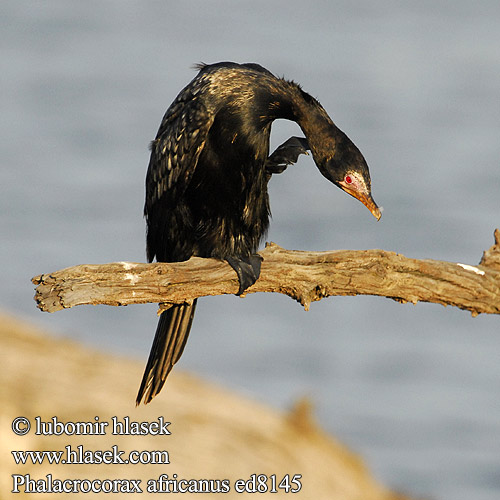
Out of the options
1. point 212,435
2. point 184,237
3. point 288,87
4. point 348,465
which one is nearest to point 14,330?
point 212,435

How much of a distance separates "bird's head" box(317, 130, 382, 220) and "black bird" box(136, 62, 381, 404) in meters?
0.01

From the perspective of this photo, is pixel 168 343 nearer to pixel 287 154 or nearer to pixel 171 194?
pixel 171 194

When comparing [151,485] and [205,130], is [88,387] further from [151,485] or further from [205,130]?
[205,130]

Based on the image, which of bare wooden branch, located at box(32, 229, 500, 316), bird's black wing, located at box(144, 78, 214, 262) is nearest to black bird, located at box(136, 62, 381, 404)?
bird's black wing, located at box(144, 78, 214, 262)

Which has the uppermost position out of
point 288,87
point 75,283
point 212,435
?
point 288,87

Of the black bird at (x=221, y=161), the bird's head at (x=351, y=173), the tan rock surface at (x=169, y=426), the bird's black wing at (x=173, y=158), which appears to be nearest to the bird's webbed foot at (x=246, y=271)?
the black bird at (x=221, y=161)

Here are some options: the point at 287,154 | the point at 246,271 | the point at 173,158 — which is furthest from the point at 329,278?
the point at 173,158

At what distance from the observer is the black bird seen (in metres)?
7.13

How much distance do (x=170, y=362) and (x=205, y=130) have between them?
1541mm

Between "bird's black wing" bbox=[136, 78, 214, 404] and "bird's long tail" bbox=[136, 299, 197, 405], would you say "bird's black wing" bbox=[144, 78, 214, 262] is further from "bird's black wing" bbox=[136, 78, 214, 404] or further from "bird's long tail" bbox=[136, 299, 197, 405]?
"bird's long tail" bbox=[136, 299, 197, 405]

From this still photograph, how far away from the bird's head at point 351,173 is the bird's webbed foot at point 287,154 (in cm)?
40

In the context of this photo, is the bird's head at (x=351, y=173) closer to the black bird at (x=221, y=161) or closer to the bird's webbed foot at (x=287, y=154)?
the black bird at (x=221, y=161)

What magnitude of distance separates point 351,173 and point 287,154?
701 mm

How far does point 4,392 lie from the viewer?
9.59m
